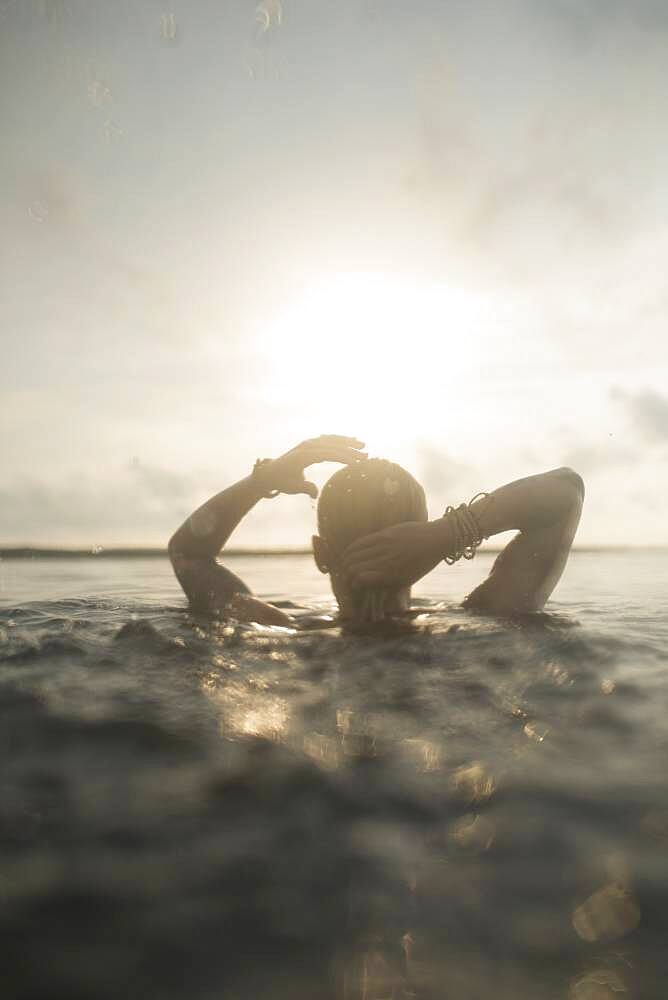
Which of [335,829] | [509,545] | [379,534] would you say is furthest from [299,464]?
[335,829]

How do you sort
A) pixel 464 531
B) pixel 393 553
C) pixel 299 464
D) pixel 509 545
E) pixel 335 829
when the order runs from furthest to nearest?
pixel 299 464 → pixel 509 545 → pixel 464 531 → pixel 393 553 → pixel 335 829

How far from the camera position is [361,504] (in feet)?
13.6

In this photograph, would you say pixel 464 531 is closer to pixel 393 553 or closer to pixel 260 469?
pixel 393 553

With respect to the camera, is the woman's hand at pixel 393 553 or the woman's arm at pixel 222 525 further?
the woman's arm at pixel 222 525

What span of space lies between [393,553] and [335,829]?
2225 mm

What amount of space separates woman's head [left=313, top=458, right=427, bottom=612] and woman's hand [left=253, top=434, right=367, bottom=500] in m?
0.46

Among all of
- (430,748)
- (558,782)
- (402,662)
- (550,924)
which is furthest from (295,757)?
(402,662)

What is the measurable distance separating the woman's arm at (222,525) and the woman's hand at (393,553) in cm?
120

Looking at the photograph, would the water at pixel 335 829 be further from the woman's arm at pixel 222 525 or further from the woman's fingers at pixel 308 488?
the woman's fingers at pixel 308 488

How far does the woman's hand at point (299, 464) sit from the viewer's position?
4.82m

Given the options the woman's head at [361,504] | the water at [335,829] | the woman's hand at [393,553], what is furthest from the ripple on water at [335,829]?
the woman's head at [361,504]

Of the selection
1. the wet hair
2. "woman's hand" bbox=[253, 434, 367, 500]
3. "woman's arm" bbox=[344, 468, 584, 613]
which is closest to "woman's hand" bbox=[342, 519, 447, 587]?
"woman's arm" bbox=[344, 468, 584, 613]

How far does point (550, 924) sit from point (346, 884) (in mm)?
452

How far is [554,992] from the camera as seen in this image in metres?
1.19
